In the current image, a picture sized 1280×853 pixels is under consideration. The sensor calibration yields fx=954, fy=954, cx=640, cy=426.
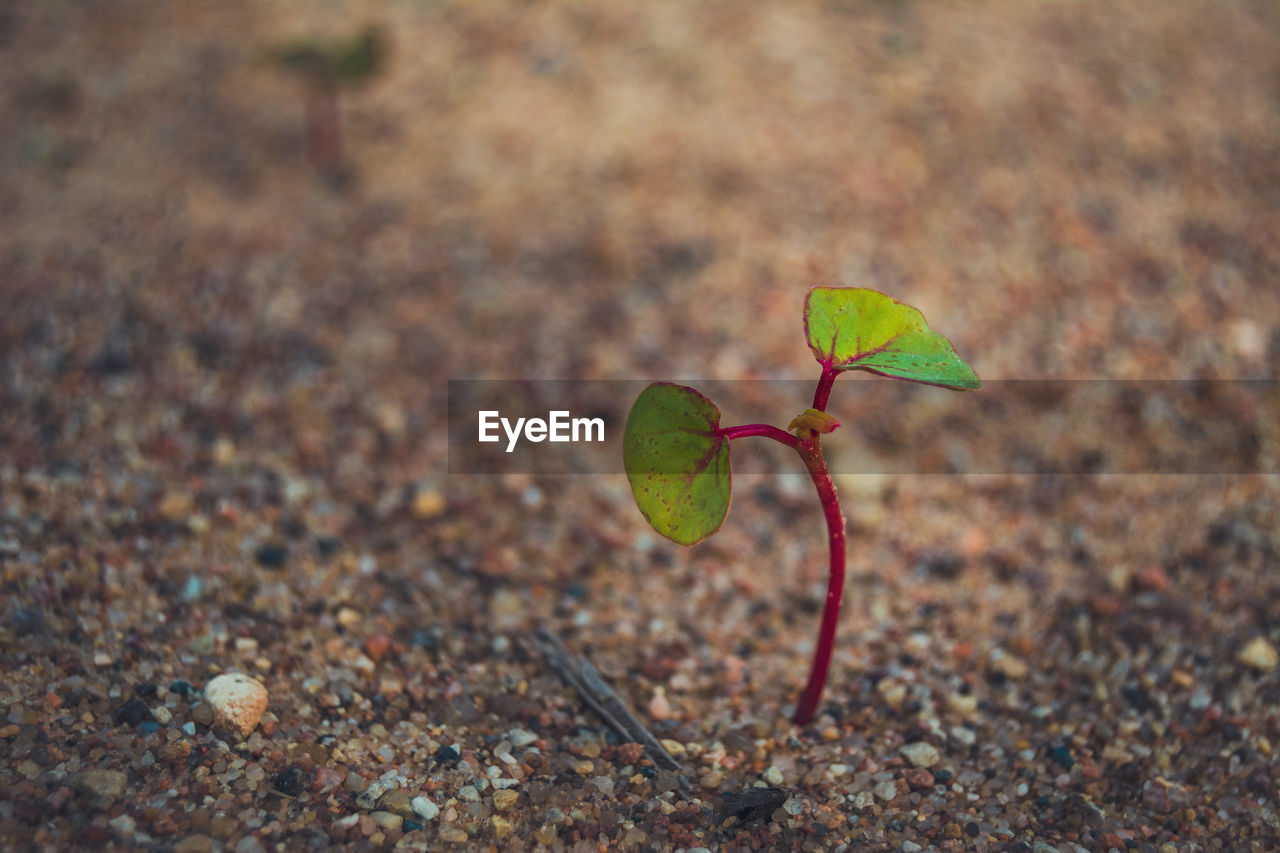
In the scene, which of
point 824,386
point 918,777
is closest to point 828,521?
point 824,386

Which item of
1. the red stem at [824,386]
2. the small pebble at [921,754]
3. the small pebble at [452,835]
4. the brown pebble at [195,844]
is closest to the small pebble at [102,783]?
the brown pebble at [195,844]

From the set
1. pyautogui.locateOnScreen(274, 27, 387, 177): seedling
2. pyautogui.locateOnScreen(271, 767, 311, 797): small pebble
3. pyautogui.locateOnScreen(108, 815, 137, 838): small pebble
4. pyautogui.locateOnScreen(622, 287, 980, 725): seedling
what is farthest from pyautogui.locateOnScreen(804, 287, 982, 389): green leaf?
pyautogui.locateOnScreen(274, 27, 387, 177): seedling

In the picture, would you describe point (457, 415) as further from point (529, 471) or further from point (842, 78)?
point (842, 78)

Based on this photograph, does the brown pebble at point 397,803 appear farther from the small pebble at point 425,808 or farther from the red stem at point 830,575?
the red stem at point 830,575

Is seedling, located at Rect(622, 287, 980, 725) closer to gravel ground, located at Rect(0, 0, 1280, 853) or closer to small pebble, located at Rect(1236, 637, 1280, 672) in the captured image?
gravel ground, located at Rect(0, 0, 1280, 853)

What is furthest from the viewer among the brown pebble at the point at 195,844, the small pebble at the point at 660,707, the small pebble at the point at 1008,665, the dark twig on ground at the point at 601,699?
the small pebble at the point at 1008,665

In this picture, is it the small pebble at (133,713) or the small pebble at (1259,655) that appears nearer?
the small pebble at (133,713)

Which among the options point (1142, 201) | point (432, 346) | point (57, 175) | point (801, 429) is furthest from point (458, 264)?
point (1142, 201)
